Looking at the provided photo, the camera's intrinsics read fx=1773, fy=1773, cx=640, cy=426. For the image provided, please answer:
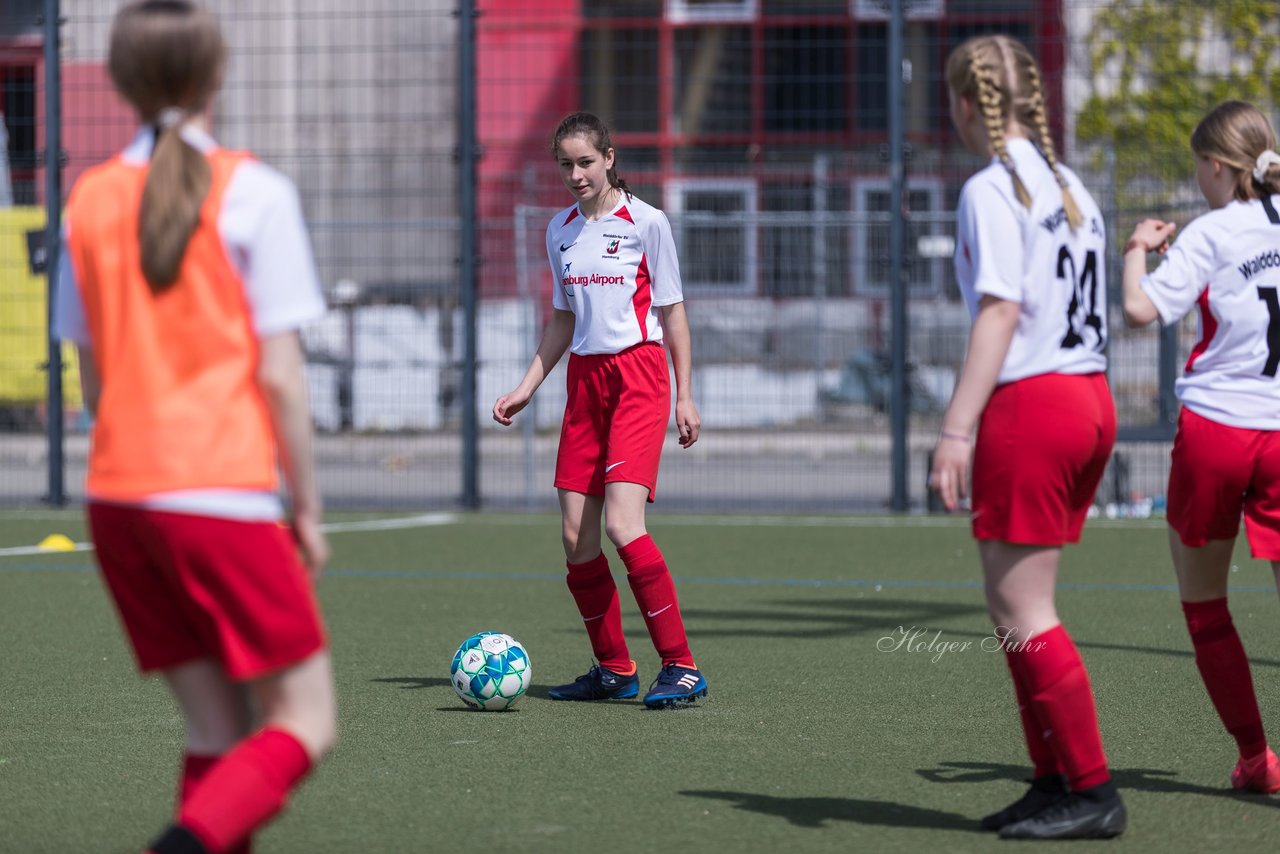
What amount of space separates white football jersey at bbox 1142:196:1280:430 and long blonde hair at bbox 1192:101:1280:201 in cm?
7

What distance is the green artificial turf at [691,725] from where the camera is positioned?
13.1 ft

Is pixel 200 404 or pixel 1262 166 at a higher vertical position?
pixel 1262 166

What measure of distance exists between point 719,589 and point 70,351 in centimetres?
717

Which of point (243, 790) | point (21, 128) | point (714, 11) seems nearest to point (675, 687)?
point (243, 790)

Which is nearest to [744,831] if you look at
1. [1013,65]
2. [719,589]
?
[1013,65]

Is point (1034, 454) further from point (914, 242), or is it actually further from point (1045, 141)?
point (914, 242)

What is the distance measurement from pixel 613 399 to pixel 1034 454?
2.13 meters

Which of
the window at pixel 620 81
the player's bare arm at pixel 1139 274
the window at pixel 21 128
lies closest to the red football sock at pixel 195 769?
the player's bare arm at pixel 1139 274

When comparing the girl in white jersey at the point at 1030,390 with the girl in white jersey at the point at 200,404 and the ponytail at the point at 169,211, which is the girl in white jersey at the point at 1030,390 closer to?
the girl in white jersey at the point at 200,404

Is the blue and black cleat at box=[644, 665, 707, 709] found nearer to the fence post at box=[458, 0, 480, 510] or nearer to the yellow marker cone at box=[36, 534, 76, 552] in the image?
the yellow marker cone at box=[36, 534, 76, 552]

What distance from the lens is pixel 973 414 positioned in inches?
140

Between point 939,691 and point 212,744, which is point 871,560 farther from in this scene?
point 212,744

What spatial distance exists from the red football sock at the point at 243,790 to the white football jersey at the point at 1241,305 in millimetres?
2373

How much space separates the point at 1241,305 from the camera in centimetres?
413
